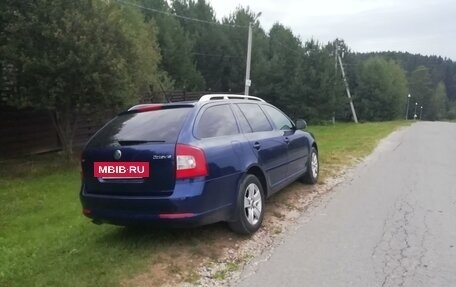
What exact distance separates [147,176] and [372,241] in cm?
263

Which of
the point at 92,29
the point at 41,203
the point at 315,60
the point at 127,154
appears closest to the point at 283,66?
the point at 315,60

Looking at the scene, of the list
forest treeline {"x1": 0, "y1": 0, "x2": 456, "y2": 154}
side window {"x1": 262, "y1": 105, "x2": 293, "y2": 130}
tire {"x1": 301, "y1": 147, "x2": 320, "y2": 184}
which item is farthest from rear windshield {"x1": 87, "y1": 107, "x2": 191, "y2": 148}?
forest treeline {"x1": 0, "y1": 0, "x2": 456, "y2": 154}

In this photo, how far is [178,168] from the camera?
14.4 ft

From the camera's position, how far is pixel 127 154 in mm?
4520

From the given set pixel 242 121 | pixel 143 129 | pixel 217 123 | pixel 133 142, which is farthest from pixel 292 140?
pixel 133 142

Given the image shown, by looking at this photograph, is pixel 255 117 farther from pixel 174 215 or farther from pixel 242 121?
pixel 174 215

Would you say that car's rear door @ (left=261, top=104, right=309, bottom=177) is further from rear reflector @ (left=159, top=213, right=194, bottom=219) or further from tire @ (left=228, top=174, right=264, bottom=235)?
rear reflector @ (left=159, top=213, right=194, bottom=219)

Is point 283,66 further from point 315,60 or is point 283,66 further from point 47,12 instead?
point 47,12

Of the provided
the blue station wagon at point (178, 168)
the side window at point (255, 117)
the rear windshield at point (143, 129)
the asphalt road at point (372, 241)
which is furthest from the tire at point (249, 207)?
the rear windshield at point (143, 129)

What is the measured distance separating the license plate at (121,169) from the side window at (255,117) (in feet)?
6.12

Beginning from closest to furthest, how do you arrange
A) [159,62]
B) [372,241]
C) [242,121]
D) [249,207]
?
[372,241] < [249,207] < [242,121] < [159,62]

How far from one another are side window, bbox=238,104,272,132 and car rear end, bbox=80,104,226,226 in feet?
3.96

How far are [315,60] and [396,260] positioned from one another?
29.6m

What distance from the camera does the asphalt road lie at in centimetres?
413
